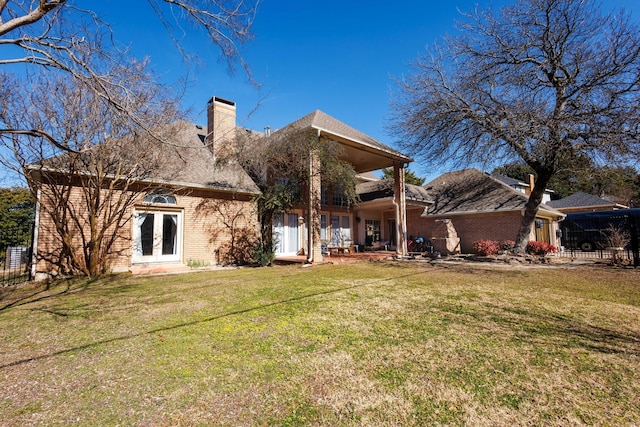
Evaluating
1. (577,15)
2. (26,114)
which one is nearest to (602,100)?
(577,15)

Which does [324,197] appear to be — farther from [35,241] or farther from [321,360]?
[321,360]

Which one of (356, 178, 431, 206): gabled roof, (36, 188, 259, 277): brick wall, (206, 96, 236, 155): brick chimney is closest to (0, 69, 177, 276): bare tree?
(36, 188, 259, 277): brick wall

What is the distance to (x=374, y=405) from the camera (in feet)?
8.23

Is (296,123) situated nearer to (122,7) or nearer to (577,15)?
(122,7)

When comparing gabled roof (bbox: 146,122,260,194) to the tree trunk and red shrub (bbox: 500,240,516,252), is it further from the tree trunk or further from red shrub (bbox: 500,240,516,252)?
red shrub (bbox: 500,240,516,252)

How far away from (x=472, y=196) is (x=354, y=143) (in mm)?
10163

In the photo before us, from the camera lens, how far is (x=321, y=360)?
3.36 meters

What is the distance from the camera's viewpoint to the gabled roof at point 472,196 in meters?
17.1

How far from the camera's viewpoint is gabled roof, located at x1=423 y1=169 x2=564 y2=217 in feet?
56.2

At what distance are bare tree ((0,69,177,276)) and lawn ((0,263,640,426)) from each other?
2807 mm

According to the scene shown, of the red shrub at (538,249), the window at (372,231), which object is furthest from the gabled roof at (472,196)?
the window at (372,231)

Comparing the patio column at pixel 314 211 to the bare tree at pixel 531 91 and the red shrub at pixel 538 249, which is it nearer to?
the bare tree at pixel 531 91

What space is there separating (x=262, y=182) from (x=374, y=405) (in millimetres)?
12181

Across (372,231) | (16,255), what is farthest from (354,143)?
(16,255)
